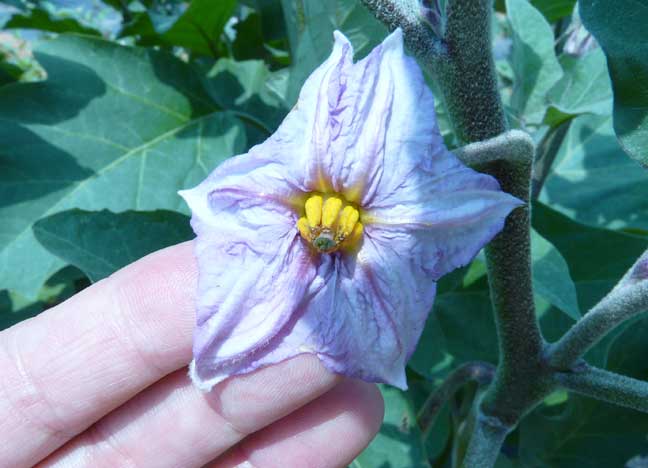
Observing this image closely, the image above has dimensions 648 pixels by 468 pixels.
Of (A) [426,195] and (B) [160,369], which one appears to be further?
(B) [160,369]

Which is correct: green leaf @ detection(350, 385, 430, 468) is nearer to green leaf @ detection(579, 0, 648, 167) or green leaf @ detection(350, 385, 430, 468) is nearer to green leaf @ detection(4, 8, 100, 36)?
green leaf @ detection(579, 0, 648, 167)

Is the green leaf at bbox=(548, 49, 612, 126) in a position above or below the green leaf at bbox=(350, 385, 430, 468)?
above

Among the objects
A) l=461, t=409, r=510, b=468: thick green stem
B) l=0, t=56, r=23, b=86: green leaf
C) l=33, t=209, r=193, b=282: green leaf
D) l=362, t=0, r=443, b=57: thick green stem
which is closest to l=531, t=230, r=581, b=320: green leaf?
l=461, t=409, r=510, b=468: thick green stem

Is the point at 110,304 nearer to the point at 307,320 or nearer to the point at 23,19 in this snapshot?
the point at 307,320

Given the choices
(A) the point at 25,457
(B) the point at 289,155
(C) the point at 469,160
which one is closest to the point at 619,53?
(C) the point at 469,160

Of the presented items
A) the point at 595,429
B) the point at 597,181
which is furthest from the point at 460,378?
the point at 597,181

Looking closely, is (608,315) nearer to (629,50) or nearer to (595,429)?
(629,50)
